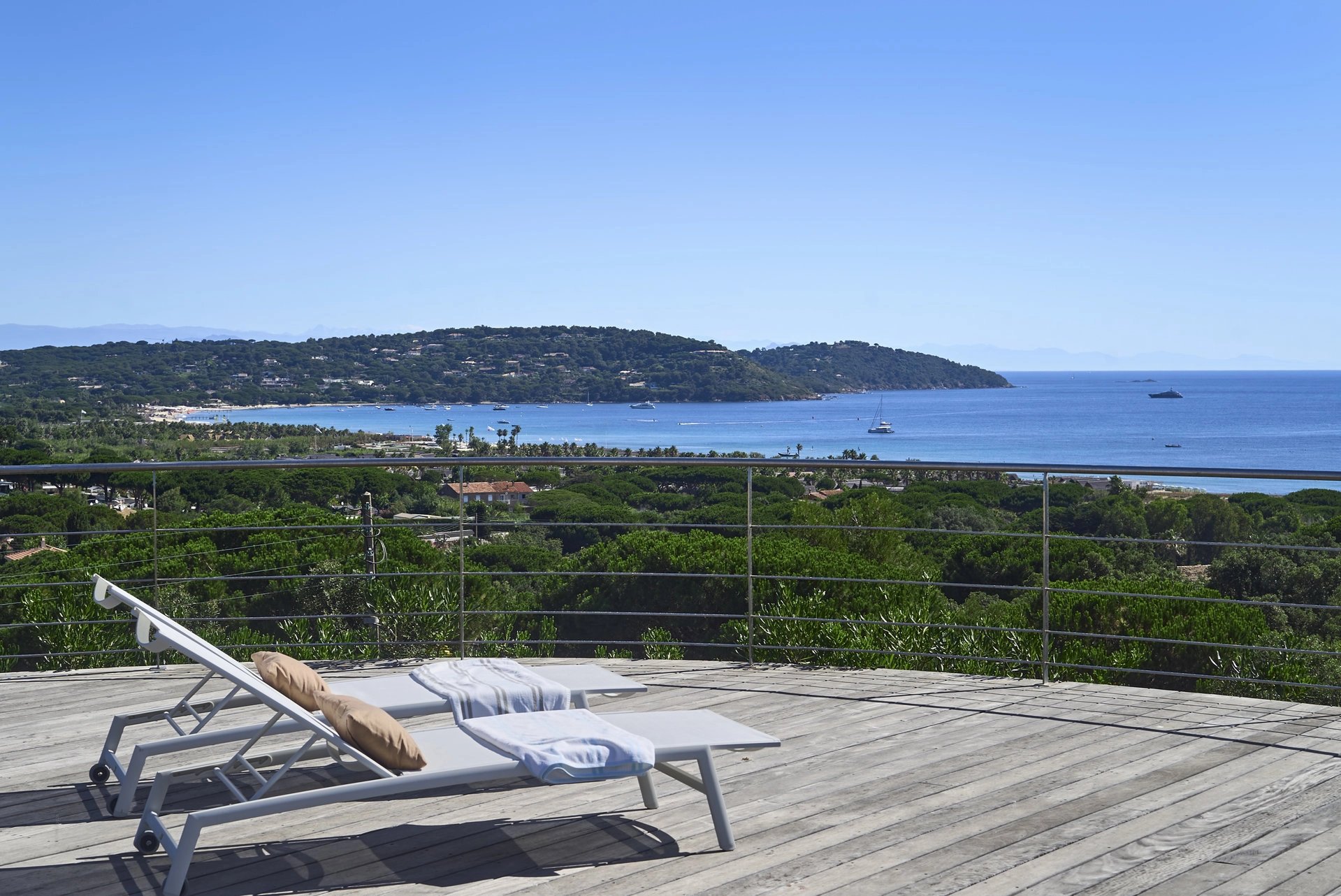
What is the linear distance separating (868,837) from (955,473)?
202 cm

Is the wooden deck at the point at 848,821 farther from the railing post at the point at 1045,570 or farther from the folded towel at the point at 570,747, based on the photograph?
the railing post at the point at 1045,570

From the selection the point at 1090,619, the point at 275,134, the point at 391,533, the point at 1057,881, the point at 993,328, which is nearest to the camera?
the point at 1057,881

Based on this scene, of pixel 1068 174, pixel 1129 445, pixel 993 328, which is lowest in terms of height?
pixel 1129 445

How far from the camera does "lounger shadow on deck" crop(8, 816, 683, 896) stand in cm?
300

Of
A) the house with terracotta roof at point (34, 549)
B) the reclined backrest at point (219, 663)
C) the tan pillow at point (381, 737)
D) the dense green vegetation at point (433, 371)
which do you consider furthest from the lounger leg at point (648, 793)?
the dense green vegetation at point (433, 371)

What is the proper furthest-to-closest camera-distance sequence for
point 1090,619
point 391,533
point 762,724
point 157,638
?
point 391,533 < point 1090,619 < point 762,724 < point 157,638

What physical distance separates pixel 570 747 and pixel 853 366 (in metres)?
101

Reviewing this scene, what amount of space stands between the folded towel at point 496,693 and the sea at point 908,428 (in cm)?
5907

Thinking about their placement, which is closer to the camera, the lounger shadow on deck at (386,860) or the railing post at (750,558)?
the lounger shadow on deck at (386,860)

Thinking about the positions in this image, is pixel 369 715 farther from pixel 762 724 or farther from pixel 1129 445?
pixel 1129 445

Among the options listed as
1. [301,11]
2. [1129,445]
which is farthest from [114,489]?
[1129,445]

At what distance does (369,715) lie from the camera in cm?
302

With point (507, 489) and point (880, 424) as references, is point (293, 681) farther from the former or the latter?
point (880, 424)

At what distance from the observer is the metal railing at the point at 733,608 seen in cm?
511
